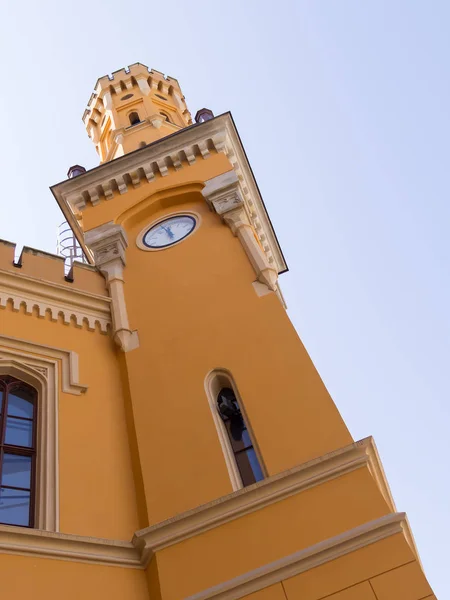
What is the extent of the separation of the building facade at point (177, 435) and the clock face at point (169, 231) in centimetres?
4

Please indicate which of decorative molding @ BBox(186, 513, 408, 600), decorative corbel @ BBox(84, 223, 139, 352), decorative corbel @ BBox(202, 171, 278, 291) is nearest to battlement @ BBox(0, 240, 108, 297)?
decorative corbel @ BBox(84, 223, 139, 352)

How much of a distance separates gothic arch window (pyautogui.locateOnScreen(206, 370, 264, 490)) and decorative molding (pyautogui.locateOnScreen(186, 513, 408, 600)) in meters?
1.26

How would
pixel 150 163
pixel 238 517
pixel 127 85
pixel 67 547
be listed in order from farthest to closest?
1. pixel 127 85
2. pixel 150 163
3. pixel 238 517
4. pixel 67 547

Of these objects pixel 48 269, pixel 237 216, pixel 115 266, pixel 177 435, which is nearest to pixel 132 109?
pixel 237 216

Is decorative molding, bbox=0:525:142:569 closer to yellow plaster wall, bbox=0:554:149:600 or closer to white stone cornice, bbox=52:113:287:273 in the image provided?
yellow plaster wall, bbox=0:554:149:600

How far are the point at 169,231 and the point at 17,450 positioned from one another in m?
5.49

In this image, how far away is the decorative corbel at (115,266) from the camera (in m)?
10.4

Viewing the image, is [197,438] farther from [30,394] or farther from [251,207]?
[251,207]

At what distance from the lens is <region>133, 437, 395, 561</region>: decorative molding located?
736 centimetres

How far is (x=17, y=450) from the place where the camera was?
8273 mm

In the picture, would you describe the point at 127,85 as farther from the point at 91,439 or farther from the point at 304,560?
the point at 304,560

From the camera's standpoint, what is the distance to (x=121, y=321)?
34.5 ft

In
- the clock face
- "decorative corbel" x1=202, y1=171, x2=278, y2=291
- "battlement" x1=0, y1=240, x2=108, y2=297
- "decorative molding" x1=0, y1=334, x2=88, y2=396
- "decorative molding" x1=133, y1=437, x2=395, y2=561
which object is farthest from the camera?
the clock face

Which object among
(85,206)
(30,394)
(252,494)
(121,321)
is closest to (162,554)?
(252,494)
